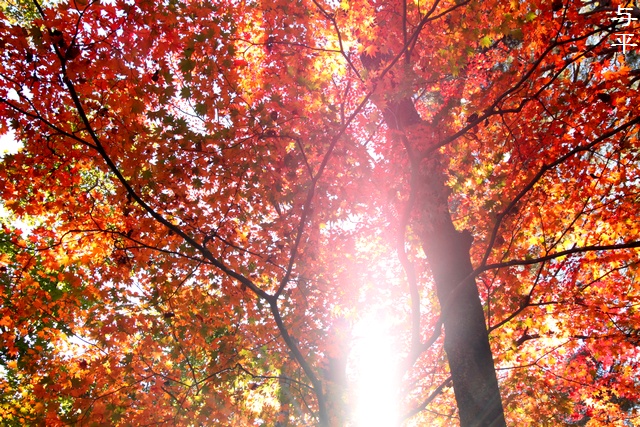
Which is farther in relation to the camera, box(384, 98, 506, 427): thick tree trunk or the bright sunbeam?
the bright sunbeam

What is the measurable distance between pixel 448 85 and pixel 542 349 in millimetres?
7391

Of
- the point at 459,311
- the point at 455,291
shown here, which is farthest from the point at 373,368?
the point at 455,291

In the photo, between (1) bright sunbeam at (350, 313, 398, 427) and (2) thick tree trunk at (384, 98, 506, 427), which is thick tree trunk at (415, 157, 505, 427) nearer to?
(2) thick tree trunk at (384, 98, 506, 427)

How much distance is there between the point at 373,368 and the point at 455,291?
20.0ft

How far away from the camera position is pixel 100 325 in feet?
20.8

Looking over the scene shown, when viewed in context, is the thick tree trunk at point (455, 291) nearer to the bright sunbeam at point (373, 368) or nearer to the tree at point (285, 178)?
the tree at point (285, 178)

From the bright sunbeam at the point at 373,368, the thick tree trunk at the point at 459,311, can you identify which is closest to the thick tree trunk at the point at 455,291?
the thick tree trunk at the point at 459,311

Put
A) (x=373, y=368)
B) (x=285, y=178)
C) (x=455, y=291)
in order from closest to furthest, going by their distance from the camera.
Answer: (x=455, y=291)
(x=285, y=178)
(x=373, y=368)

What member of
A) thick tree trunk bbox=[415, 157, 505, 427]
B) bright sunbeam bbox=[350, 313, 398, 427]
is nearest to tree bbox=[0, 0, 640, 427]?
thick tree trunk bbox=[415, 157, 505, 427]

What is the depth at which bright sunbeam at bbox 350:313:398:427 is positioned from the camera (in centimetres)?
845

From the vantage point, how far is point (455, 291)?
5441 mm

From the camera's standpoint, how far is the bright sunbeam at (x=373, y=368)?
845 cm

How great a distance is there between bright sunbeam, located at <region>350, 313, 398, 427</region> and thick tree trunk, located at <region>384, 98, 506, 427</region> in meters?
2.77

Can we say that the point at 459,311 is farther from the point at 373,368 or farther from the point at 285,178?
the point at 373,368
